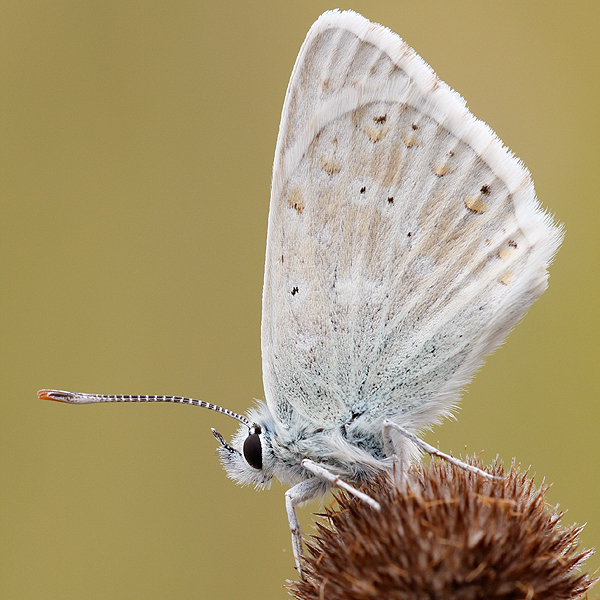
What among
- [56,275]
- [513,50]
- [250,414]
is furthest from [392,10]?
[250,414]

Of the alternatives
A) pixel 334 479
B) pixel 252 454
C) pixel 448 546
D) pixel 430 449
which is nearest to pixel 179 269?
pixel 252 454

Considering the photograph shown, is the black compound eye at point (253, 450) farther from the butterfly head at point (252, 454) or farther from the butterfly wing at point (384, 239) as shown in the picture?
the butterfly wing at point (384, 239)

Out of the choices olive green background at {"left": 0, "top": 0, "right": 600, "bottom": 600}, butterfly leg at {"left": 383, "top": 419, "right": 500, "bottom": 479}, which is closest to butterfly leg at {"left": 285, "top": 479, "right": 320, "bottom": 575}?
butterfly leg at {"left": 383, "top": 419, "right": 500, "bottom": 479}

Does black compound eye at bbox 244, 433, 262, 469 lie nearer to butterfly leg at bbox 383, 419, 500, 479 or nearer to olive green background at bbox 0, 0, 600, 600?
butterfly leg at bbox 383, 419, 500, 479

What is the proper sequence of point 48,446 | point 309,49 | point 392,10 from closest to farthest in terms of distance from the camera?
point 309,49
point 48,446
point 392,10

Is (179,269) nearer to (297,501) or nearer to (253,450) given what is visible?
(253,450)

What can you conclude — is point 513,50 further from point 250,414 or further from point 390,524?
point 390,524

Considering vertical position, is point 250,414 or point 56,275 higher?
point 56,275

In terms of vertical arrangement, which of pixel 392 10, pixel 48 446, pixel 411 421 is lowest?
pixel 411 421
